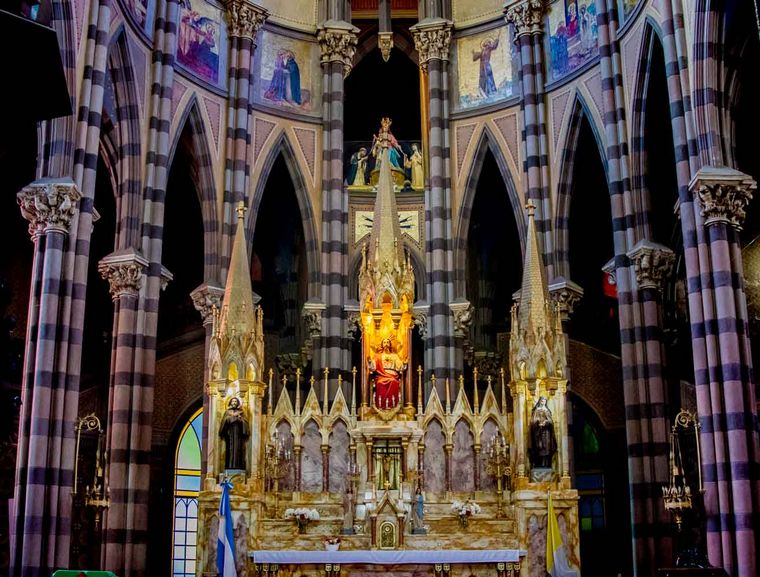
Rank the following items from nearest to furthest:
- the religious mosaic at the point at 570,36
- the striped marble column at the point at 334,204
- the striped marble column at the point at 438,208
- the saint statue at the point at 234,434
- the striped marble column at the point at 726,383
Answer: the striped marble column at the point at 726,383
the saint statue at the point at 234,434
the religious mosaic at the point at 570,36
the striped marble column at the point at 438,208
the striped marble column at the point at 334,204

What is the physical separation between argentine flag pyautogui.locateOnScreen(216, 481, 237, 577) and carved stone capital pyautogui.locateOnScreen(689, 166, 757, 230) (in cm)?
947

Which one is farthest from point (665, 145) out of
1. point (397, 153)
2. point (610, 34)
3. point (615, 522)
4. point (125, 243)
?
point (125, 243)

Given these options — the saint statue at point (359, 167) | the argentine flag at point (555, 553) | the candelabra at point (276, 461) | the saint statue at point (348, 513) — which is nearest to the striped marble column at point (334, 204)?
the saint statue at point (359, 167)

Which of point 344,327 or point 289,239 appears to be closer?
point 344,327

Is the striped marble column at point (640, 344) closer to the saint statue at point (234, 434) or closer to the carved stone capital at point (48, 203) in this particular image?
the saint statue at point (234, 434)

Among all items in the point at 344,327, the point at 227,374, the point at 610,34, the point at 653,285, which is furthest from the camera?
the point at 344,327

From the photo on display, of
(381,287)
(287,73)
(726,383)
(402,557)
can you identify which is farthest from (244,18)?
(726,383)

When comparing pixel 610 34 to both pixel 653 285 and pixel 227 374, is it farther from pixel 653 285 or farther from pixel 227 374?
pixel 227 374

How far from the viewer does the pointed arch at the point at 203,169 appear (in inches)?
987

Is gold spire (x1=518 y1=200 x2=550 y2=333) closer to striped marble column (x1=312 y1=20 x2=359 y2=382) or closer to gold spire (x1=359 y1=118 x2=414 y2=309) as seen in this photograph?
gold spire (x1=359 y1=118 x2=414 y2=309)

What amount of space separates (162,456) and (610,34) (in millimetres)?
15978

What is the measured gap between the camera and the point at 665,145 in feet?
78.6

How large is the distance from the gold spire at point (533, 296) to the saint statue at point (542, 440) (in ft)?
5.16

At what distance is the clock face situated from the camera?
1127 inches
